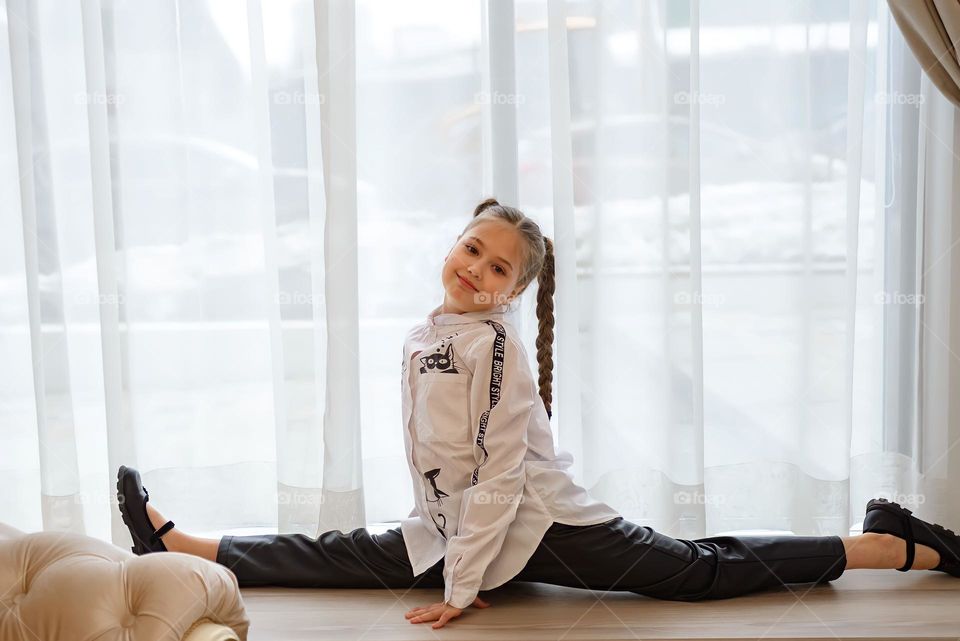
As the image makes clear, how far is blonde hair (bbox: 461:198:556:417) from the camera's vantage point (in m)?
1.73

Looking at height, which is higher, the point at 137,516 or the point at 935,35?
the point at 935,35

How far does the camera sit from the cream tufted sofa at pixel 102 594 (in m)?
1.11

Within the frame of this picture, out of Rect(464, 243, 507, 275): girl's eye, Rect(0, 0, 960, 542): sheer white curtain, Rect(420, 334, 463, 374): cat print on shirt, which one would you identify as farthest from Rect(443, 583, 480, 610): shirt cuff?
Rect(464, 243, 507, 275): girl's eye

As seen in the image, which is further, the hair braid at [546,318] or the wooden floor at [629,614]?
the hair braid at [546,318]

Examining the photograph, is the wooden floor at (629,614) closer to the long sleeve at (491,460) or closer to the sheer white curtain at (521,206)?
the long sleeve at (491,460)

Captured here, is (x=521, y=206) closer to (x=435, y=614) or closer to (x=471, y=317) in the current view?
(x=471, y=317)

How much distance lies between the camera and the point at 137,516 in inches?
69.7

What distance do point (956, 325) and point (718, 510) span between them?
72cm

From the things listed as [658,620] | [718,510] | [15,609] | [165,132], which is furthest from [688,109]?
[15,609]

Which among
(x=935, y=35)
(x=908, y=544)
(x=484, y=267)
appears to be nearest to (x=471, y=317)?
(x=484, y=267)

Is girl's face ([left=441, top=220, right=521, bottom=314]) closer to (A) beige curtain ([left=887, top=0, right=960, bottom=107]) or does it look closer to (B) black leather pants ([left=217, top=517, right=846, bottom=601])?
(B) black leather pants ([left=217, top=517, right=846, bottom=601])

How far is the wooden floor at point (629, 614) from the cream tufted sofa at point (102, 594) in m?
0.44

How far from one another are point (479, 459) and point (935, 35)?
1388mm

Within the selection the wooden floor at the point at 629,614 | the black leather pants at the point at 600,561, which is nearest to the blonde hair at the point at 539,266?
the black leather pants at the point at 600,561
